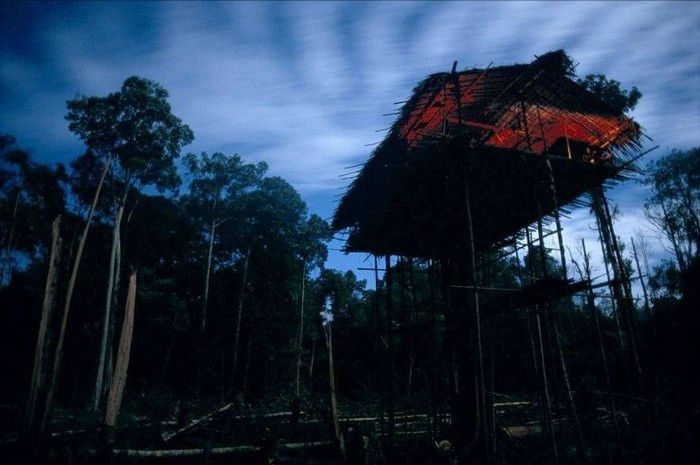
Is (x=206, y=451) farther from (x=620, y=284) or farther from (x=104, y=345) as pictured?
(x=104, y=345)

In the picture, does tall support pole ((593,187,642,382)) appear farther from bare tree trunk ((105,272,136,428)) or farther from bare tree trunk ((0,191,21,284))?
bare tree trunk ((0,191,21,284))

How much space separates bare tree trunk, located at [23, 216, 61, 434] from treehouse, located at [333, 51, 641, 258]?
5.99 meters

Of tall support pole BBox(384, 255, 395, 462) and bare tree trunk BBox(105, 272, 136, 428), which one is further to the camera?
tall support pole BBox(384, 255, 395, 462)

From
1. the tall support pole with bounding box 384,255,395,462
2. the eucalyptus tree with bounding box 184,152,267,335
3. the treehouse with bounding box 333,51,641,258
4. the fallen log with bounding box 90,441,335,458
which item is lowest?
the fallen log with bounding box 90,441,335,458

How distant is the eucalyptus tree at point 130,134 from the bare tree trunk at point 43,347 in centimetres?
1402

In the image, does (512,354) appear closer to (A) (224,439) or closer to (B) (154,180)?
(A) (224,439)

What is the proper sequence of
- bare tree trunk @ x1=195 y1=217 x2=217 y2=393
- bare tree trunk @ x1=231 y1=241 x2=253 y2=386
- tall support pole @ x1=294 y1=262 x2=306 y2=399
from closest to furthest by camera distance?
bare tree trunk @ x1=195 y1=217 x2=217 y2=393
bare tree trunk @ x1=231 y1=241 x2=253 y2=386
tall support pole @ x1=294 y1=262 x2=306 y2=399

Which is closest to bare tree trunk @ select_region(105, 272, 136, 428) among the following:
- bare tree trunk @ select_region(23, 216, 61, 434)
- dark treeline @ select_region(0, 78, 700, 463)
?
bare tree trunk @ select_region(23, 216, 61, 434)

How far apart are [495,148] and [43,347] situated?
778cm

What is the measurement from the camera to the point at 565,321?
24.8 metres

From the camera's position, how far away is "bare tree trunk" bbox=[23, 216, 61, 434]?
4750 mm

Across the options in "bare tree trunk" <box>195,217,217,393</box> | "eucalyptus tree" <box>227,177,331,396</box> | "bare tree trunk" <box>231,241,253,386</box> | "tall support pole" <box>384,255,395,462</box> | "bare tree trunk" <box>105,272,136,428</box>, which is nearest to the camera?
"bare tree trunk" <box>105,272,136,428</box>

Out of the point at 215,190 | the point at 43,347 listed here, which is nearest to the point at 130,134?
the point at 215,190

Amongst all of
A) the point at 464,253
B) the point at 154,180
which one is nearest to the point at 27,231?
the point at 154,180
